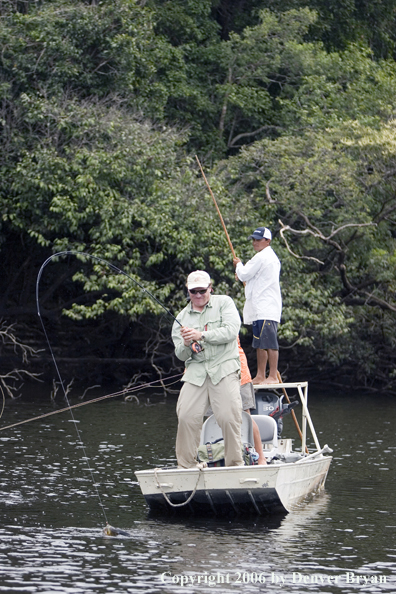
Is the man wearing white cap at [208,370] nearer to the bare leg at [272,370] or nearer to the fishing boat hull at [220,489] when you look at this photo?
the fishing boat hull at [220,489]

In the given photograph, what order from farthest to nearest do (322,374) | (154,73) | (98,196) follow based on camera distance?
(322,374) < (154,73) < (98,196)

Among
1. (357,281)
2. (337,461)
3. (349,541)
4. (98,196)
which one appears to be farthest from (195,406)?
(357,281)

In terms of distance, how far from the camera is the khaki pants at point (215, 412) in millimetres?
Answer: 8539

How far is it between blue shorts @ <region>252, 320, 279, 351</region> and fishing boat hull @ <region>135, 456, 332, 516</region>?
1.66 m

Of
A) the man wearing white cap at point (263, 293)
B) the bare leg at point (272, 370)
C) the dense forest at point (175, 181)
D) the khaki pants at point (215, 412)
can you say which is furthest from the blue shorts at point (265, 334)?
the dense forest at point (175, 181)

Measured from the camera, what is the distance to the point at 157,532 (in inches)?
330

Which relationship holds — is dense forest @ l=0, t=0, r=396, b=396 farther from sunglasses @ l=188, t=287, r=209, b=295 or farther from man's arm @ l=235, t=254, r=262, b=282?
sunglasses @ l=188, t=287, r=209, b=295

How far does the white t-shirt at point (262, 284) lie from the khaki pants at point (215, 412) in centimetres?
181

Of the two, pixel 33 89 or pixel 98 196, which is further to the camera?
pixel 33 89

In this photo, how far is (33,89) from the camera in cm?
1908

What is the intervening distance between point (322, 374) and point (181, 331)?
14267mm

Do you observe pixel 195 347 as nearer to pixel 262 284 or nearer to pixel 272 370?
pixel 262 284

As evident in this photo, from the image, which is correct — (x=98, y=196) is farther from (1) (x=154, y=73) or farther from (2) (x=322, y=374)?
(2) (x=322, y=374)

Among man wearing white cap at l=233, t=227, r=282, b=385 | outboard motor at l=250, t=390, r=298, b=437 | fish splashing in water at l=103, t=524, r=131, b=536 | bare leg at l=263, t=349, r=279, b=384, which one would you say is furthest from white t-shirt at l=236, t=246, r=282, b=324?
fish splashing in water at l=103, t=524, r=131, b=536
